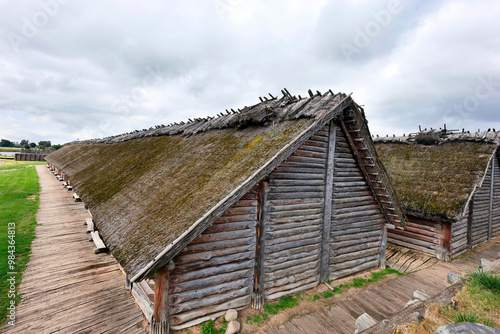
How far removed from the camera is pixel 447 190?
9.88 meters

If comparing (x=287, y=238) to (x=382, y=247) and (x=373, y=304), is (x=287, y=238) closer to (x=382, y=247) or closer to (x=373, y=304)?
(x=373, y=304)

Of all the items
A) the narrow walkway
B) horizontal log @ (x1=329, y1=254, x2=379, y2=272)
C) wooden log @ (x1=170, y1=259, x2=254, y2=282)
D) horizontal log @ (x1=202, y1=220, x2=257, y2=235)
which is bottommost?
the narrow walkway

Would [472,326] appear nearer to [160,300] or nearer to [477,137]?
[160,300]

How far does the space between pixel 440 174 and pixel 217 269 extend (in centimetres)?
1145

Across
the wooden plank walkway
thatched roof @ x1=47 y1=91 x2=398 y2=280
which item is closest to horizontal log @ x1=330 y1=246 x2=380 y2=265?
thatched roof @ x1=47 y1=91 x2=398 y2=280

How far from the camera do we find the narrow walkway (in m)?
5.39

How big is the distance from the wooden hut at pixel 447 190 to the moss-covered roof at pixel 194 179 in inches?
291

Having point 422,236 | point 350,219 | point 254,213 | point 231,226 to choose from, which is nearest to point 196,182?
point 231,226

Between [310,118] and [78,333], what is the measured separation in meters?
7.11

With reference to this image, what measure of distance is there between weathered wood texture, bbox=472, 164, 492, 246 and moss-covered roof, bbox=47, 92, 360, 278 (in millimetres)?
10851

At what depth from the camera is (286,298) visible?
619 centimetres

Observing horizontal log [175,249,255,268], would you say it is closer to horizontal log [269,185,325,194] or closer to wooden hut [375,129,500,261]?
horizontal log [269,185,325,194]

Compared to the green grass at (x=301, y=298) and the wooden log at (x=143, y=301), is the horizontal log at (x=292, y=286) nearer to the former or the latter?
the green grass at (x=301, y=298)

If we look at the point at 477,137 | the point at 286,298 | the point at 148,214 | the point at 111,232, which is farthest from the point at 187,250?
the point at 477,137
